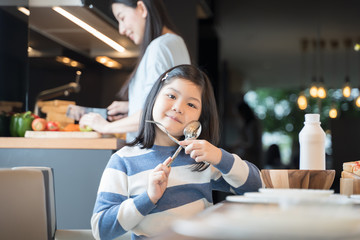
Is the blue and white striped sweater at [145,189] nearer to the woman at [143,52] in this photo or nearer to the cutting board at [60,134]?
the woman at [143,52]

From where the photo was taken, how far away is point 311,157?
146 centimetres

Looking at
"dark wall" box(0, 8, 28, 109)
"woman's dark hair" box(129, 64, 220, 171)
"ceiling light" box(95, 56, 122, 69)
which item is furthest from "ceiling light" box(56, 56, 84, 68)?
"woman's dark hair" box(129, 64, 220, 171)

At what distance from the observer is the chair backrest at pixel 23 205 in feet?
4.80

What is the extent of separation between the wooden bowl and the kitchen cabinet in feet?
4.40

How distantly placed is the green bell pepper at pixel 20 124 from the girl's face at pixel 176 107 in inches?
53.1

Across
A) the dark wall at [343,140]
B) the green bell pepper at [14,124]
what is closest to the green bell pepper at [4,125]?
the green bell pepper at [14,124]

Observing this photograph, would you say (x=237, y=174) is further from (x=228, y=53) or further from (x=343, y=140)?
(x=228, y=53)

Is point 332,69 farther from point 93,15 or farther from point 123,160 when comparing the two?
point 123,160

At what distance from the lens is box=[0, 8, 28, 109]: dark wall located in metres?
3.05

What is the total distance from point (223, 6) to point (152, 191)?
595 cm

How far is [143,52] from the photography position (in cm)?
250

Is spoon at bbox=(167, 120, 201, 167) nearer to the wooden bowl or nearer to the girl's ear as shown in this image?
the wooden bowl

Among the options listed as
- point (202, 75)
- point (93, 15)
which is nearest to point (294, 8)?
point (93, 15)

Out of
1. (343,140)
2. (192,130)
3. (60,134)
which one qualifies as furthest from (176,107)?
(343,140)
